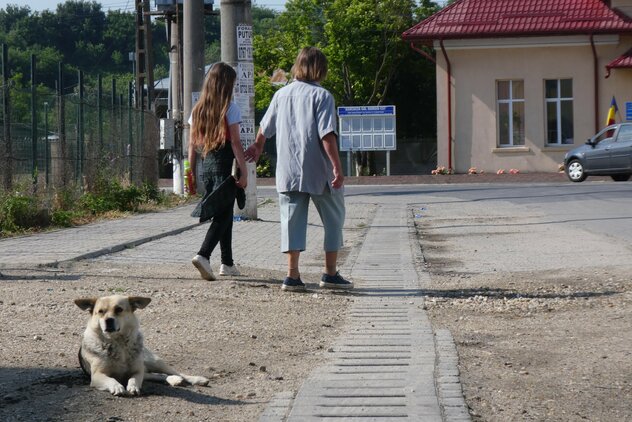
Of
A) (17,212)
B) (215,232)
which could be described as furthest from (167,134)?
(215,232)

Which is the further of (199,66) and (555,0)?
(555,0)

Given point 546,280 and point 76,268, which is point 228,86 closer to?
point 76,268

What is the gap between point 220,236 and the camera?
992cm

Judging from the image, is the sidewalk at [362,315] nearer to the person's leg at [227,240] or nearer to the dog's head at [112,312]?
the dog's head at [112,312]

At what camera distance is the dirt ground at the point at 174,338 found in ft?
17.7

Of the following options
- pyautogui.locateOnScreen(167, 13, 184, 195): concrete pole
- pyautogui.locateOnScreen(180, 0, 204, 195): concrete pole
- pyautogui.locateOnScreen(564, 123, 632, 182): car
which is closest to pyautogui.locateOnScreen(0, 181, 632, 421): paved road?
pyautogui.locateOnScreen(180, 0, 204, 195): concrete pole

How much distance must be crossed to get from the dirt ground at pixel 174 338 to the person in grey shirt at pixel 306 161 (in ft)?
1.29

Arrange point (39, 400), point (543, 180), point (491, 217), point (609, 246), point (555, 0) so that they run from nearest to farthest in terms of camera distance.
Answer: point (39, 400)
point (609, 246)
point (491, 217)
point (543, 180)
point (555, 0)

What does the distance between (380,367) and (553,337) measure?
1551 mm

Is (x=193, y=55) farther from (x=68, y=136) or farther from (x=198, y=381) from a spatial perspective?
(x=198, y=381)

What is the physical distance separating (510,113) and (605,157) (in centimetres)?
947

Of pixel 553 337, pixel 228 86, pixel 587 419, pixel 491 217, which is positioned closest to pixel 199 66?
pixel 491 217

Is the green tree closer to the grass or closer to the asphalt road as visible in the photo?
the asphalt road

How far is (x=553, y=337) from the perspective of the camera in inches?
285
